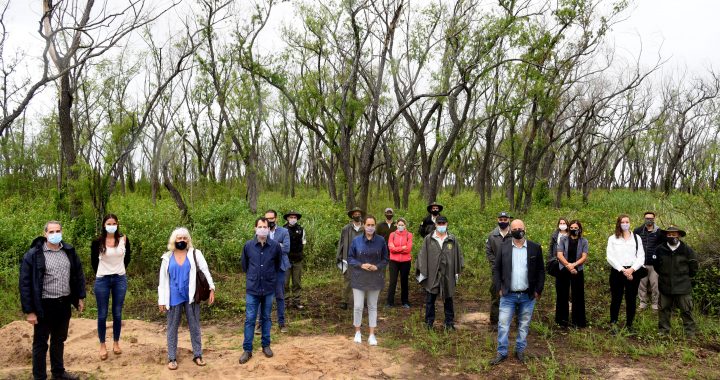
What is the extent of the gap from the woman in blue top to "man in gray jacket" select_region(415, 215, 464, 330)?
806mm

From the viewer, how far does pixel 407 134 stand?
3172 cm

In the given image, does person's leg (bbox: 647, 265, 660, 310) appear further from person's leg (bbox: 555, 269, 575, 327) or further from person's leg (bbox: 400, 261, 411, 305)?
person's leg (bbox: 400, 261, 411, 305)

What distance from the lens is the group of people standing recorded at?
528cm

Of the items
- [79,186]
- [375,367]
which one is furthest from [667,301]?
[79,186]

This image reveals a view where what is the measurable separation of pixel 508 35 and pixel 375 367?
39.1 ft

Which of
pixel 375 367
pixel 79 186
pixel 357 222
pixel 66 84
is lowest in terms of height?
pixel 375 367

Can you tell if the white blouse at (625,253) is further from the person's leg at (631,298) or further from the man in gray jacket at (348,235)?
the man in gray jacket at (348,235)

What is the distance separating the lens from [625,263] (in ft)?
23.4

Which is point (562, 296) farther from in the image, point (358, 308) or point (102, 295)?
point (102, 295)

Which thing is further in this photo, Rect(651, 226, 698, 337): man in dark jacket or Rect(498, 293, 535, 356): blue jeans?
Rect(651, 226, 698, 337): man in dark jacket

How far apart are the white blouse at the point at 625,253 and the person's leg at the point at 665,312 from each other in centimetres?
63

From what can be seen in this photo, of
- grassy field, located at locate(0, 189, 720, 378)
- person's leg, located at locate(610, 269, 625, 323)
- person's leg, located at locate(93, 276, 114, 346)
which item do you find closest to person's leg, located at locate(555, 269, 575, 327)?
grassy field, located at locate(0, 189, 720, 378)

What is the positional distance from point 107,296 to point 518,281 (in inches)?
196

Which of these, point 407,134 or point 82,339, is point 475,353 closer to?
point 82,339
